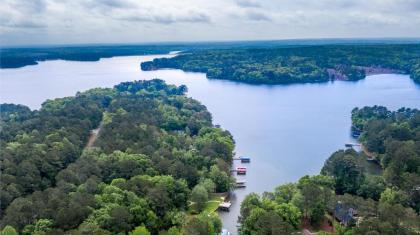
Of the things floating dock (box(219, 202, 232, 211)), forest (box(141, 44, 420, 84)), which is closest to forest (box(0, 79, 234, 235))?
floating dock (box(219, 202, 232, 211))

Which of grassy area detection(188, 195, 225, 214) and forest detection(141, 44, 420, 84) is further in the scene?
forest detection(141, 44, 420, 84)

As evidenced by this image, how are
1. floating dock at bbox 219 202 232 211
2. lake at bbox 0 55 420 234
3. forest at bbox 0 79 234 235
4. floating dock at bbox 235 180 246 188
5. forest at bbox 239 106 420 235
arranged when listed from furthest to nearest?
1. lake at bbox 0 55 420 234
2. floating dock at bbox 235 180 246 188
3. floating dock at bbox 219 202 232 211
4. forest at bbox 0 79 234 235
5. forest at bbox 239 106 420 235

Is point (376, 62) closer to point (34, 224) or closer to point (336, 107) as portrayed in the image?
point (336, 107)

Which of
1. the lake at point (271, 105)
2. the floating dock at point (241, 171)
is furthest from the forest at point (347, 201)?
the floating dock at point (241, 171)

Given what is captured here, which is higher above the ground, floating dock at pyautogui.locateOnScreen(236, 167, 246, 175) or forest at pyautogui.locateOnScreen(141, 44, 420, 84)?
forest at pyautogui.locateOnScreen(141, 44, 420, 84)

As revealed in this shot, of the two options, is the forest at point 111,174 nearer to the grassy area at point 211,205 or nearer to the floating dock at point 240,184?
the grassy area at point 211,205

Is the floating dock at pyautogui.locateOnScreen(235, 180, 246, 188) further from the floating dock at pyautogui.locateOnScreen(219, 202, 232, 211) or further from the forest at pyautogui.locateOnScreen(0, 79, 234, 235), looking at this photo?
the floating dock at pyautogui.locateOnScreen(219, 202, 232, 211)

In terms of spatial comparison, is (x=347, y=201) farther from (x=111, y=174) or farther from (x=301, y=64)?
(x=301, y=64)
